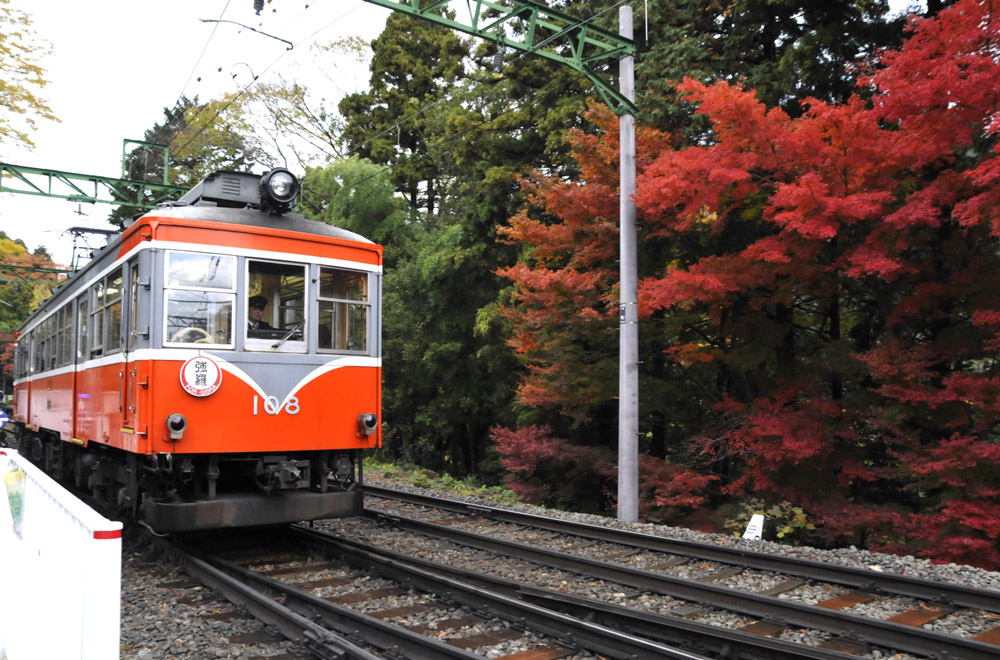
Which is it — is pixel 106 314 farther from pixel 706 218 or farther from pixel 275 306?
pixel 706 218

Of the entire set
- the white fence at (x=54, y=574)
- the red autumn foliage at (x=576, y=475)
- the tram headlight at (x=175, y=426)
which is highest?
the tram headlight at (x=175, y=426)

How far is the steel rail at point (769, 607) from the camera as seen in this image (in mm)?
4469

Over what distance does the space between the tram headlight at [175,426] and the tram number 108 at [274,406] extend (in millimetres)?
637

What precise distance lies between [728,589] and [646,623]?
1026 mm

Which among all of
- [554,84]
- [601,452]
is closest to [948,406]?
[601,452]

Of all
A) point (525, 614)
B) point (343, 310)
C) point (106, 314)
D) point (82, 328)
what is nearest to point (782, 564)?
point (525, 614)

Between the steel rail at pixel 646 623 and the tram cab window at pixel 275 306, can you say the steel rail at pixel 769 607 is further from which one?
the tram cab window at pixel 275 306

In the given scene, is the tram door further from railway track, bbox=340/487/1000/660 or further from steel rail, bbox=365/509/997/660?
steel rail, bbox=365/509/997/660

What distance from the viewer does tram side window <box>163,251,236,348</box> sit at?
639 cm

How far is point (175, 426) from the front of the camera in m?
6.16

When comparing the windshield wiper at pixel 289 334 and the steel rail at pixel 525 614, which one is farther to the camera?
the windshield wiper at pixel 289 334

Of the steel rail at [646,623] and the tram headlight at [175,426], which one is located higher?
the tram headlight at [175,426]

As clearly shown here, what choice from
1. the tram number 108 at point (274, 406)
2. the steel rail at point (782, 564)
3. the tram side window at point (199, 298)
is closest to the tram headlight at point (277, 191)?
the tram side window at point (199, 298)

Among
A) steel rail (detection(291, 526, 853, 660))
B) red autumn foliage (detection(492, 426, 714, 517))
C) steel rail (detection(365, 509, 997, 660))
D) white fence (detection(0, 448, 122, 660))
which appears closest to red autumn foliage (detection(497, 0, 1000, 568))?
red autumn foliage (detection(492, 426, 714, 517))
